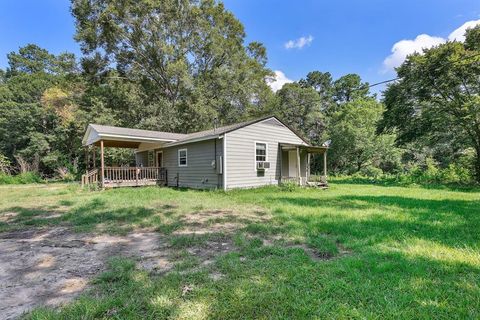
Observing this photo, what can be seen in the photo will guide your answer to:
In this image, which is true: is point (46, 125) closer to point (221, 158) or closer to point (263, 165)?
point (221, 158)

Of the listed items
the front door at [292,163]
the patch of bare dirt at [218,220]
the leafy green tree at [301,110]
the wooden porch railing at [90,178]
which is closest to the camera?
the patch of bare dirt at [218,220]

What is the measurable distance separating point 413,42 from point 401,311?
1705 cm

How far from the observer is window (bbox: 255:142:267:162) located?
39.3ft

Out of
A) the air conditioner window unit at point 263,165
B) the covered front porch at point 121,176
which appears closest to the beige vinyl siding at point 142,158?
the covered front porch at point 121,176

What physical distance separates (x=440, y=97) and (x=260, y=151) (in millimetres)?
11086

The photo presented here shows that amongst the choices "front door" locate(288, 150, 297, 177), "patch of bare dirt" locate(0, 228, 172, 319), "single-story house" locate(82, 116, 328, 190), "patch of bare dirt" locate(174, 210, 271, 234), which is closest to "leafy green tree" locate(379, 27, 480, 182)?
"single-story house" locate(82, 116, 328, 190)

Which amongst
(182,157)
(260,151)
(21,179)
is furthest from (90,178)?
(260,151)

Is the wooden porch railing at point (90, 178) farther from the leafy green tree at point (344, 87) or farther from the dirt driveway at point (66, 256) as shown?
the leafy green tree at point (344, 87)

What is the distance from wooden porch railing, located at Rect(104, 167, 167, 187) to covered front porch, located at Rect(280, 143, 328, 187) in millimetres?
6713

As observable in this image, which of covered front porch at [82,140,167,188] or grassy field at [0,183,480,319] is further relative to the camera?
covered front porch at [82,140,167,188]

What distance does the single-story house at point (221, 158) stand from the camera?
1096cm

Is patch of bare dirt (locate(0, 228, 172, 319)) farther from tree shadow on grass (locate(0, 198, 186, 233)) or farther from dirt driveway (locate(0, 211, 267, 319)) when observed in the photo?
tree shadow on grass (locate(0, 198, 186, 233))

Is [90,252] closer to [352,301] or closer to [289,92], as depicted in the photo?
[352,301]

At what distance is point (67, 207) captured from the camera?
7094mm
